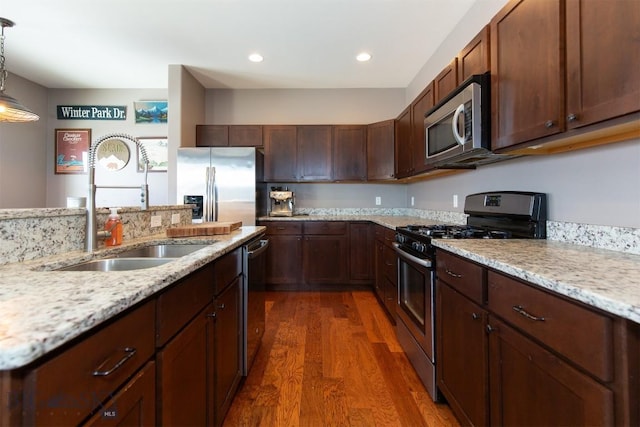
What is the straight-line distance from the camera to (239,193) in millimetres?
3525

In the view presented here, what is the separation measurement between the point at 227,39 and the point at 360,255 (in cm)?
281

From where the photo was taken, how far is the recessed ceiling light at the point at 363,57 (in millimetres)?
3309

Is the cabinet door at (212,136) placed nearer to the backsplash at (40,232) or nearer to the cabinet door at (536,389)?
the backsplash at (40,232)

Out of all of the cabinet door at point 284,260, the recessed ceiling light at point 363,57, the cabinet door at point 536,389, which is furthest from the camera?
the cabinet door at point 284,260

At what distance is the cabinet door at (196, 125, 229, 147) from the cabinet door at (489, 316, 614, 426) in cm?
378

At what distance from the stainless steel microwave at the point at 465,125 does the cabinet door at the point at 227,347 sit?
5.19 ft

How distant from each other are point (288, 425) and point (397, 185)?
3472mm

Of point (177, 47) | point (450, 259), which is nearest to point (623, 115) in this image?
point (450, 259)

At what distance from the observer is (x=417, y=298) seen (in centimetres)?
190

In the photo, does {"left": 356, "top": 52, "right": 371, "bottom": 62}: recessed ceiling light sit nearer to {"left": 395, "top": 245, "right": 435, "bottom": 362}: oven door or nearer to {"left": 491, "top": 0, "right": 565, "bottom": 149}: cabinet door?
{"left": 491, "top": 0, "right": 565, "bottom": 149}: cabinet door

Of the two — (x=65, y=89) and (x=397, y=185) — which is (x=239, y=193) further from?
(x=65, y=89)

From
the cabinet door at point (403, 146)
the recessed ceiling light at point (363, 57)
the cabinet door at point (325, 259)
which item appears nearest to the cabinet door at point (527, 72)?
the cabinet door at point (403, 146)

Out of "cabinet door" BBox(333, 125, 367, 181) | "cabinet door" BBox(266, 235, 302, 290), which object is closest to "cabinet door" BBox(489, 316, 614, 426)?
"cabinet door" BBox(266, 235, 302, 290)

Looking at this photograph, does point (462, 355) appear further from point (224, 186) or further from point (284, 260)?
point (224, 186)
